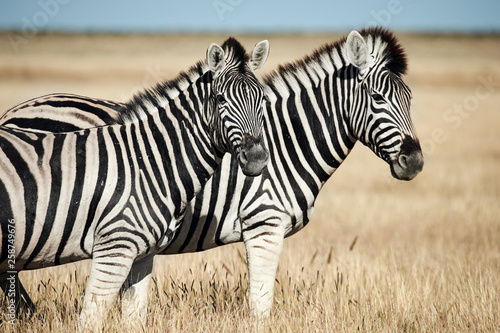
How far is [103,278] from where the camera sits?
3846 millimetres

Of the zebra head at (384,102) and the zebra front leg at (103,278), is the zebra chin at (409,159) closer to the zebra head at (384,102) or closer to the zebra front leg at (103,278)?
the zebra head at (384,102)

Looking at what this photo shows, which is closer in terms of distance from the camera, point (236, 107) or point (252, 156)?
point (252, 156)

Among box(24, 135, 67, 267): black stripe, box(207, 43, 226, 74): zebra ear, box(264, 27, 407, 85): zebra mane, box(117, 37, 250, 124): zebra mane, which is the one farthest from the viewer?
box(264, 27, 407, 85): zebra mane

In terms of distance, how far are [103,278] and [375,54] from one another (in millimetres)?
3111

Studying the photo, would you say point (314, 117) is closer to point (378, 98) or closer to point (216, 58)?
point (378, 98)

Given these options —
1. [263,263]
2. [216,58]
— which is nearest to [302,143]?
[263,263]

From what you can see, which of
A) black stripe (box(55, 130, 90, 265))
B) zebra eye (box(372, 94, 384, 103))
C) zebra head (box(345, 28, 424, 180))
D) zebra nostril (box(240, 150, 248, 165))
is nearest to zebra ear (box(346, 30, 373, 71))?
zebra head (box(345, 28, 424, 180))

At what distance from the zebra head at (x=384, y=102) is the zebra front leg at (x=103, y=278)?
2.38 metres

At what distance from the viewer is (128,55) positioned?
7950cm

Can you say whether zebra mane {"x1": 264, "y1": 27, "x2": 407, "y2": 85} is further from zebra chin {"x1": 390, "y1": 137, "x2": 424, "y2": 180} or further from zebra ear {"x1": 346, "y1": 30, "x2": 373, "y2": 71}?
zebra chin {"x1": 390, "y1": 137, "x2": 424, "y2": 180}

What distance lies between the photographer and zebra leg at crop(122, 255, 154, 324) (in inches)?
179

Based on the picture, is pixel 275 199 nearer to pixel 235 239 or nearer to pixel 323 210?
pixel 235 239

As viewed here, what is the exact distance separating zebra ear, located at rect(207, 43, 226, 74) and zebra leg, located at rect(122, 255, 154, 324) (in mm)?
1764

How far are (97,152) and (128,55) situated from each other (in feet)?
259
